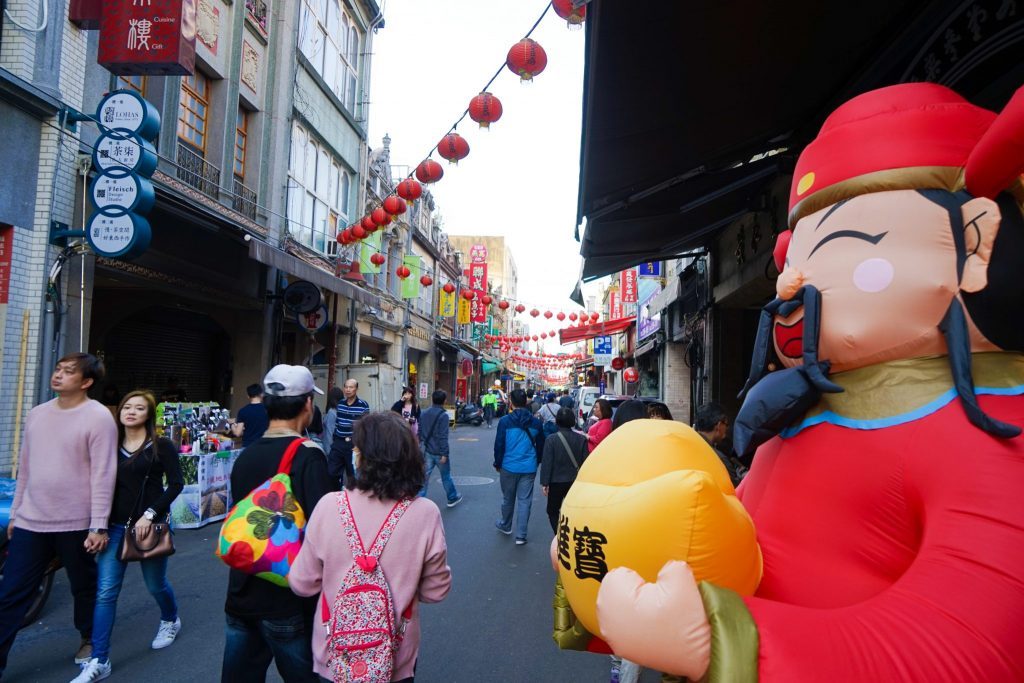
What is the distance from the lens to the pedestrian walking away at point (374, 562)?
2111mm

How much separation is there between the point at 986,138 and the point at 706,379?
889 centimetres

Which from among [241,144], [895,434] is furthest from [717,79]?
[241,144]

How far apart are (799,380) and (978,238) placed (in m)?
0.55

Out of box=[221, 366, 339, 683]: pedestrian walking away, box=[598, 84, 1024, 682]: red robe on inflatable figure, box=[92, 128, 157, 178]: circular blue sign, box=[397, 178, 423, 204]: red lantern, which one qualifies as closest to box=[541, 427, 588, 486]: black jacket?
box=[221, 366, 339, 683]: pedestrian walking away

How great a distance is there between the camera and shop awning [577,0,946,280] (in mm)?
3568

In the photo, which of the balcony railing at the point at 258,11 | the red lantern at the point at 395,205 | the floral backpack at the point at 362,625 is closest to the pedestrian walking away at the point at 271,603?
the floral backpack at the point at 362,625

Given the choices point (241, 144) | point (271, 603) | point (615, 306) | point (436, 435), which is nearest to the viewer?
point (271, 603)

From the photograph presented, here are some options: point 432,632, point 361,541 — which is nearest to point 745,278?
point 432,632

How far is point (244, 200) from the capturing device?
12.3 meters

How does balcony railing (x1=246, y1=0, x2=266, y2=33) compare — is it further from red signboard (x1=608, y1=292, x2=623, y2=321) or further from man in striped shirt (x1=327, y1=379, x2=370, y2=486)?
red signboard (x1=608, y1=292, x2=623, y2=321)

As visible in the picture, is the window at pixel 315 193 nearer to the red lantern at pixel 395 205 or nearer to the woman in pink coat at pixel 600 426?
the red lantern at pixel 395 205

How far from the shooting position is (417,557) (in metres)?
2.26

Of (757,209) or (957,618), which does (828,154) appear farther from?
(757,209)

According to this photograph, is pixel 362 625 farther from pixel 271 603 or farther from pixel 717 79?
pixel 717 79
